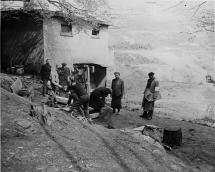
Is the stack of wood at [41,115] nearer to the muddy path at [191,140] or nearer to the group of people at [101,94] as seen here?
the group of people at [101,94]

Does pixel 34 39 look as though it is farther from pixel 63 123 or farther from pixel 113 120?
pixel 63 123

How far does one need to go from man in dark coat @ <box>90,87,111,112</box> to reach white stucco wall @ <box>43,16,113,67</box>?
8.80 m

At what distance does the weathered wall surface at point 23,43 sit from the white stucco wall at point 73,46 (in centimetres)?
52

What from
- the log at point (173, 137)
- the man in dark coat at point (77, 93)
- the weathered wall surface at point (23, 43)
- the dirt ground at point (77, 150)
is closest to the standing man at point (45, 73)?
the man in dark coat at point (77, 93)

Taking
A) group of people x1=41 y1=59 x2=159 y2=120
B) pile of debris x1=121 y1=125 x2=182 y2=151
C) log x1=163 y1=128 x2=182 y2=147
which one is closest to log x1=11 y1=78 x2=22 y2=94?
group of people x1=41 y1=59 x2=159 y2=120

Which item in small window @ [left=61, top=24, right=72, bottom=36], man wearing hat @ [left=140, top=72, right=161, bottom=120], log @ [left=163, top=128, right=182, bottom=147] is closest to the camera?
log @ [left=163, top=128, right=182, bottom=147]

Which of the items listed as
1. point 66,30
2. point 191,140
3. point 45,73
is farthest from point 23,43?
point 191,140

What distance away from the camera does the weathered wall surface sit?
18500 mm

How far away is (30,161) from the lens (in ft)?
16.9

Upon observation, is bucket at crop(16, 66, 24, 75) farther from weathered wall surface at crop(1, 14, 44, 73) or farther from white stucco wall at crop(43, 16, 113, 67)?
white stucco wall at crop(43, 16, 113, 67)

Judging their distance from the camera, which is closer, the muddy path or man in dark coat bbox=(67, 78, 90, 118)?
the muddy path

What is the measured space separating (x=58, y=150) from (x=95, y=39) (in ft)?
54.6

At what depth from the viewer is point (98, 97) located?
10.6 metres

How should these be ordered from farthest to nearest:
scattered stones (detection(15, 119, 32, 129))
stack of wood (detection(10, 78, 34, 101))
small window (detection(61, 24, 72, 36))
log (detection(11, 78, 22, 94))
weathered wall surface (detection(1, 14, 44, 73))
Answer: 1. small window (detection(61, 24, 72, 36))
2. weathered wall surface (detection(1, 14, 44, 73))
3. stack of wood (detection(10, 78, 34, 101))
4. log (detection(11, 78, 22, 94))
5. scattered stones (detection(15, 119, 32, 129))
